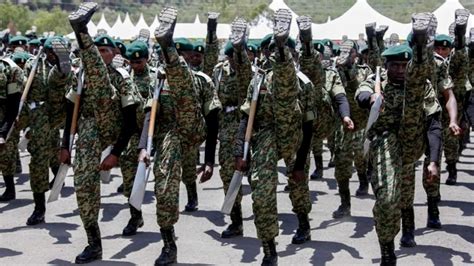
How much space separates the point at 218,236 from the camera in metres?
8.16

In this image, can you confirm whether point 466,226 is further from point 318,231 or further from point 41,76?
point 41,76

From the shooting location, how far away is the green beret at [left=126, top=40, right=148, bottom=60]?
7840 mm

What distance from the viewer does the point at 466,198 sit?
10.4m

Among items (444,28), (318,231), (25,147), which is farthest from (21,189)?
(444,28)

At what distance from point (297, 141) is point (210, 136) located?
802 mm

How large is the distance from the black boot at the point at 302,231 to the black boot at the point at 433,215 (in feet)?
4.92

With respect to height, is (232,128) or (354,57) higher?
(354,57)

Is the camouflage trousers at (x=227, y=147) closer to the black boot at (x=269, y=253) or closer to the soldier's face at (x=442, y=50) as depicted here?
the black boot at (x=269, y=253)

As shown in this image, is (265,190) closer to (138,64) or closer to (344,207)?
(138,64)

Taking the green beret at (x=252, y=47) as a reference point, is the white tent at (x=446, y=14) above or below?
below

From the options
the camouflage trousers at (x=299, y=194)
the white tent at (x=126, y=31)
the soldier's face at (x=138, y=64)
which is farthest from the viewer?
the white tent at (x=126, y=31)

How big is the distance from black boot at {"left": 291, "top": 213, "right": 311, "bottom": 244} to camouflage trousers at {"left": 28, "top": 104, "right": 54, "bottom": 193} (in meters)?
2.80

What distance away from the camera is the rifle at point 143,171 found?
6.56 metres

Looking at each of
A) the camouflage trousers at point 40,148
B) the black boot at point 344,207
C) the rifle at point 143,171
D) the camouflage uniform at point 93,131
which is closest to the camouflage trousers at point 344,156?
the black boot at point 344,207
